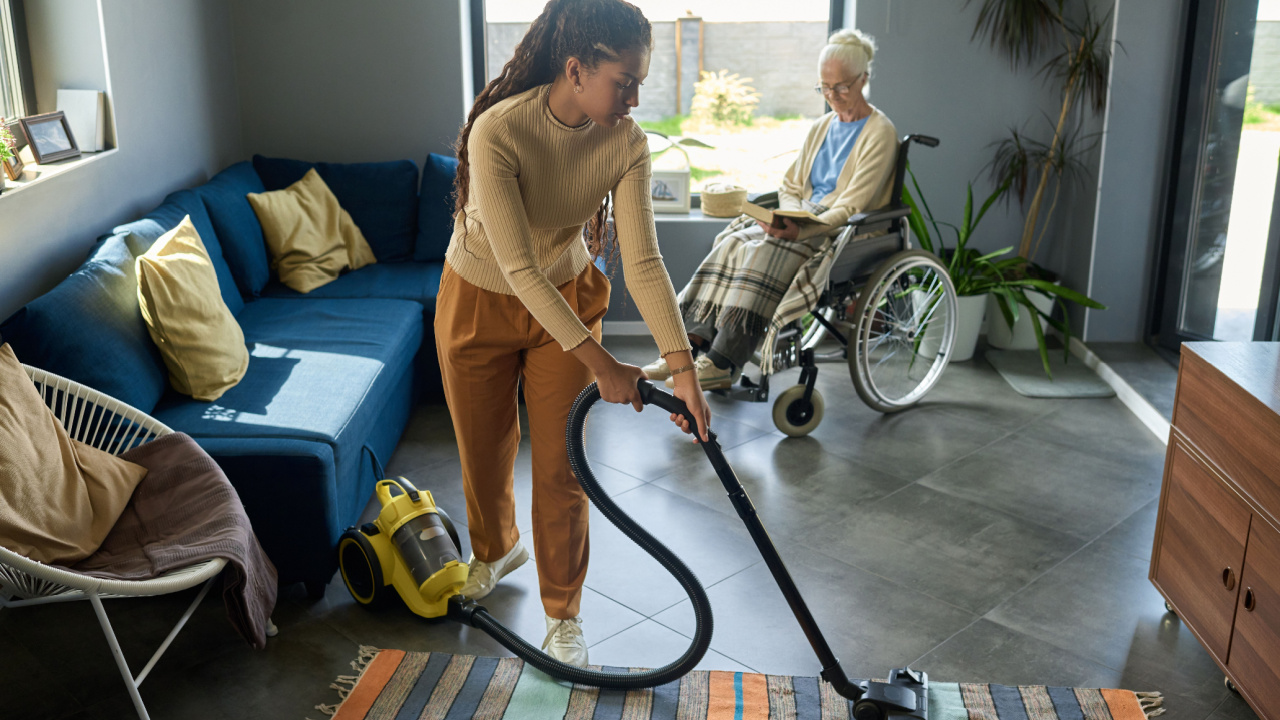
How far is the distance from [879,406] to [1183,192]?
1505 millimetres

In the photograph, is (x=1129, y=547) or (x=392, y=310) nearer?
(x=1129, y=547)

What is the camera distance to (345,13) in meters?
4.27

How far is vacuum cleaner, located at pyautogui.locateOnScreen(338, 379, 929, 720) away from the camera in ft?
5.75

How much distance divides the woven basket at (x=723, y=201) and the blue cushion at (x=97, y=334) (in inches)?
94.9

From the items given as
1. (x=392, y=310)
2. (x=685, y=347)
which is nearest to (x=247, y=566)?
(x=685, y=347)

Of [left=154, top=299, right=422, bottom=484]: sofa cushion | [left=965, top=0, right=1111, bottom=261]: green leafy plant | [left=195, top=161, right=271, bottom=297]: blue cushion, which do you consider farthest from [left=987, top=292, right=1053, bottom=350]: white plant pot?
[left=195, top=161, right=271, bottom=297]: blue cushion

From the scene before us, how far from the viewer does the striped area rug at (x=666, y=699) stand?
6.62ft

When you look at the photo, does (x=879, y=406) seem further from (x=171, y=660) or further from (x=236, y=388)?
(x=171, y=660)

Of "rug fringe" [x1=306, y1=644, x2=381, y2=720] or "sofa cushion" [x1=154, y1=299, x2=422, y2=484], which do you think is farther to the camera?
"sofa cushion" [x1=154, y1=299, x2=422, y2=484]

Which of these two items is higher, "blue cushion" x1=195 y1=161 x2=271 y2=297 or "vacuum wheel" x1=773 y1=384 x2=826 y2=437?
"blue cushion" x1=195 y1=161 x2=271 y2=297

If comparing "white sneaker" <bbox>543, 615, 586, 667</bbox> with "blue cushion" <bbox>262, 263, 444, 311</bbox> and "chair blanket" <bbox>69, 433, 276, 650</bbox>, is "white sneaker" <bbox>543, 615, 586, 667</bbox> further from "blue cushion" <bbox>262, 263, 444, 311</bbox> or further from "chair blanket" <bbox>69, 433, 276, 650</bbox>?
"blue cushion" <bbox>262, 263, 444, 311</bbox>

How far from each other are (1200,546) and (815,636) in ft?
3.02

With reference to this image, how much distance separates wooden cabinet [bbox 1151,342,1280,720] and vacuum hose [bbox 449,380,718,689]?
1.01 metres

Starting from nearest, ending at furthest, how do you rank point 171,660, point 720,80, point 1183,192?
point 171,660, point 1183,192, point 720,80
